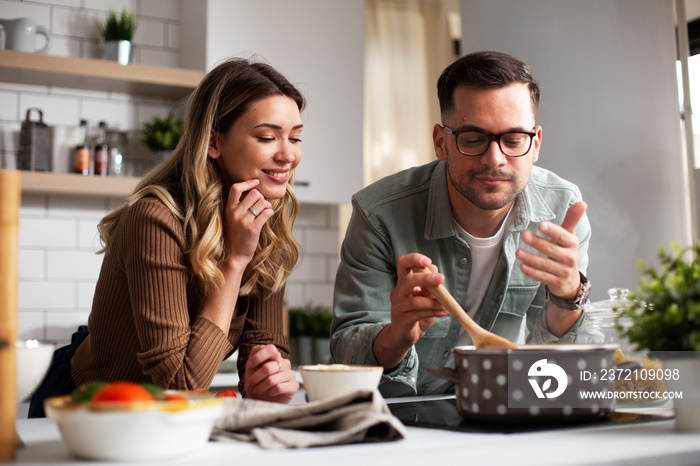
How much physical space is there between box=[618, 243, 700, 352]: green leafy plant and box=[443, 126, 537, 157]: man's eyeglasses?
0.66 m

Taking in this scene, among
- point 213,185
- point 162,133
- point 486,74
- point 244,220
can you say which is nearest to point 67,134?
point 162,133

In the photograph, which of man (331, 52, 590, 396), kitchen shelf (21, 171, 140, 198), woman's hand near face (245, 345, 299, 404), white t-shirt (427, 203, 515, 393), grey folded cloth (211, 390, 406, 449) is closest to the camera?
grey folded cloth (211, 390, 406, 449)

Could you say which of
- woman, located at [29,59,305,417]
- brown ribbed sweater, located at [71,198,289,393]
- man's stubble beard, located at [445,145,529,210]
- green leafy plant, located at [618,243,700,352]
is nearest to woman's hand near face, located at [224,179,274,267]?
woman, located at [29,59,305,417]

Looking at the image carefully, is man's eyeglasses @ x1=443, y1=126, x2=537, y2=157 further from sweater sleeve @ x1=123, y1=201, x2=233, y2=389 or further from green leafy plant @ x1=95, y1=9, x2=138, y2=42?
green leafy plant @ x1=95, y1=9, x2=138, y2=42

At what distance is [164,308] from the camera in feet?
4.50

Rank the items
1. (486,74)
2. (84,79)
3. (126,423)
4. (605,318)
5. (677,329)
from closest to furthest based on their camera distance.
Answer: (126,423) → (677,329) → (605,318) → (486,74) → (84,79)

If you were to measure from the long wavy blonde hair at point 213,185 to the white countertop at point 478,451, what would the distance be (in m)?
0.73

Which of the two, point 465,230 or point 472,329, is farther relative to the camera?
point 465,230

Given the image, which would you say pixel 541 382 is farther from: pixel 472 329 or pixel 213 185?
pixel 213 185

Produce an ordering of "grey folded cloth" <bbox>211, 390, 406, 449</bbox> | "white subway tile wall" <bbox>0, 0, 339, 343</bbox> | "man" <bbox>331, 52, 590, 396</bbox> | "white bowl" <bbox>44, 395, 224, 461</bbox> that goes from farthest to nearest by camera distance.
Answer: "white subway tile wall" <bbox>0, 0, 339, 343</bbox>
"man" <bbox>331, 52, 590, 396</bbox>
"grey folded cloth" <bbox>211, 390, 406, 449</bbox>
"white bowl" <bbox>44, 395, 224, 461</bbox>

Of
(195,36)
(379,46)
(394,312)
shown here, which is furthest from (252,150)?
(379,46)

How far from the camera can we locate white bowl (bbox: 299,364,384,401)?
0.94 m

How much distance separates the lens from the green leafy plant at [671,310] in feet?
2.94

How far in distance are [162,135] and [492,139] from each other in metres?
1.97
